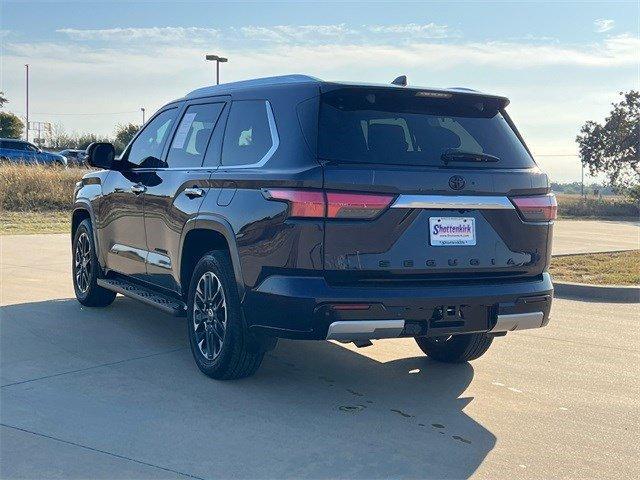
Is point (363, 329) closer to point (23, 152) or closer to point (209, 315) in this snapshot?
point (209, 315)

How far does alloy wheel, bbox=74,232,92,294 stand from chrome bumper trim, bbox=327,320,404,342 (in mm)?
3756

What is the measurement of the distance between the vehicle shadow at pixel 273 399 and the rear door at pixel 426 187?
0.83 meters

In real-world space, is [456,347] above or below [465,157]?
below

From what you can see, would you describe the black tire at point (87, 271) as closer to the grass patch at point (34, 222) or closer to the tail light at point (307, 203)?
the tail light at point (307, 203)

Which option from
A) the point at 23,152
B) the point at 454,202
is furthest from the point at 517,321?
the point at 23,152

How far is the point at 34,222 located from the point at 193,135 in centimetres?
1203

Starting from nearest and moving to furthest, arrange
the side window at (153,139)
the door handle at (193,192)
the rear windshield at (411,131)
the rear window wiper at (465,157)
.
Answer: the rear windshield at (411,131)
the rear window wiper at (465,157)
the door handle at (193,192)
the side window at (153,139)

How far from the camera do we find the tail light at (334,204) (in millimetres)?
4321

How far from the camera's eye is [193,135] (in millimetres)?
5848

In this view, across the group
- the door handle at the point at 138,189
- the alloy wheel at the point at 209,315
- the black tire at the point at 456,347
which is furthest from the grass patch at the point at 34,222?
the black tire at the point at 456,347

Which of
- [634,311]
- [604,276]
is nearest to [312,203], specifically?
[634,311]

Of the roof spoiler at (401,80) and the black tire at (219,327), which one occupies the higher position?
the roof spoiler at (401,80)

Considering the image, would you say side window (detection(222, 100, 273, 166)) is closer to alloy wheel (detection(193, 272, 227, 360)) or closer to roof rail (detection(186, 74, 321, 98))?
roof rail (detection(186, 74, 321, 98))

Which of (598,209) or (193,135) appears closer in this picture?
(193,135)
